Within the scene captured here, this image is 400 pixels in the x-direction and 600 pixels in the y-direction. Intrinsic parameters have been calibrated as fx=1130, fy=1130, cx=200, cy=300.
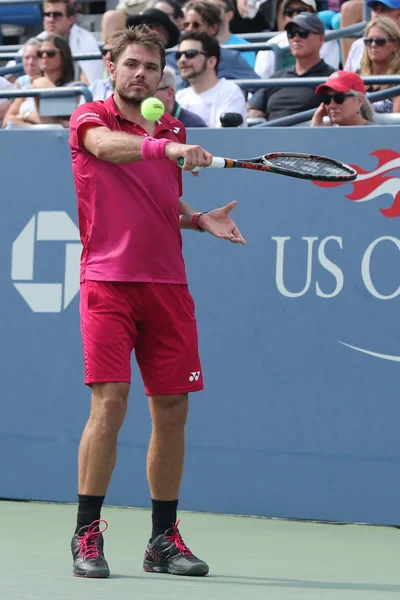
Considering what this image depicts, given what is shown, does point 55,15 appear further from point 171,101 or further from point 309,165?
point 309,165

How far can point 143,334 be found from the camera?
4438 mm

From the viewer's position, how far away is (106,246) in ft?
14.2

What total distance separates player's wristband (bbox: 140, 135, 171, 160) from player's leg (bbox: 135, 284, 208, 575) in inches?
23.2

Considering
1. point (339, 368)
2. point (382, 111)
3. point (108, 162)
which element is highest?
point (382, 111)

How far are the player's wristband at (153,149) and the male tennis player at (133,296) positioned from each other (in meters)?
0.17

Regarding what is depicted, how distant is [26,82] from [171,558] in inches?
236

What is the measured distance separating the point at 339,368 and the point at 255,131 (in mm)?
1269

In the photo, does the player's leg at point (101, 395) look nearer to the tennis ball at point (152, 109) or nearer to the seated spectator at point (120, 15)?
the tennis ball at point (152, 109)

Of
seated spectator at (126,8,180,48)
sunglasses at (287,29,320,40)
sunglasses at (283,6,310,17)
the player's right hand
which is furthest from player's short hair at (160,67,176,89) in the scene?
the player's right hand

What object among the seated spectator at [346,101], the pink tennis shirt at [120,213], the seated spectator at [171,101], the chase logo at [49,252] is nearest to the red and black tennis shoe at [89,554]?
the pink tennis shirt at [120,213]

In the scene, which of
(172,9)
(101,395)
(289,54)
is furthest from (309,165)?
(172,9)

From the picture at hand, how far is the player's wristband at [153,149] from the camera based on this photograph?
155 inches

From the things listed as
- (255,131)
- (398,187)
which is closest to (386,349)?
(398,187)

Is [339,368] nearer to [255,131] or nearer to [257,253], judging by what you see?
[257,253]
